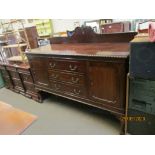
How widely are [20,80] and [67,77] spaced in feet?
4.09

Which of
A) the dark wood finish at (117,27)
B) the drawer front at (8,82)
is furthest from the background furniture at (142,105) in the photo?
the drawer front at (8,82)

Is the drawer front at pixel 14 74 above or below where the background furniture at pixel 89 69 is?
below

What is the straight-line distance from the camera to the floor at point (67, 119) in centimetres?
175

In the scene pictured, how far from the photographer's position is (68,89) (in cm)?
193

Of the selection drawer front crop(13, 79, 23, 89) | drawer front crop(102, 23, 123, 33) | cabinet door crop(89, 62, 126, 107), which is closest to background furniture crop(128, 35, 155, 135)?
cabinet door crop(89, 62, 126, 107)

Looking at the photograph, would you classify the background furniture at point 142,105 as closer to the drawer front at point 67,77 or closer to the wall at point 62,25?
the drawer front at point 67,77

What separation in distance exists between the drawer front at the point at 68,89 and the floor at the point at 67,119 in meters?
0.36

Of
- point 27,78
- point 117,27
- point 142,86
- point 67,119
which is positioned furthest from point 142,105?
point 117,27

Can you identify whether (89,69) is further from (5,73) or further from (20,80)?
(5,73)

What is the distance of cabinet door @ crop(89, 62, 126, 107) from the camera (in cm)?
139

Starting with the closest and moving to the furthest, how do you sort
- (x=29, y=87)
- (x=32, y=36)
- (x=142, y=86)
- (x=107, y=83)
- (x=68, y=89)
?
1. (x=142, y=86)
2. (x=107, y=83)
3. (x=68, y=89)
4. (x=29, y=87)
5. (x=32, y=36)

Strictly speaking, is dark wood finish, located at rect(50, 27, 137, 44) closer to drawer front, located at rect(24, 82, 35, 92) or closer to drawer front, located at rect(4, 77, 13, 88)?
drawer front, located at rect(24, 82, 35, 92)
